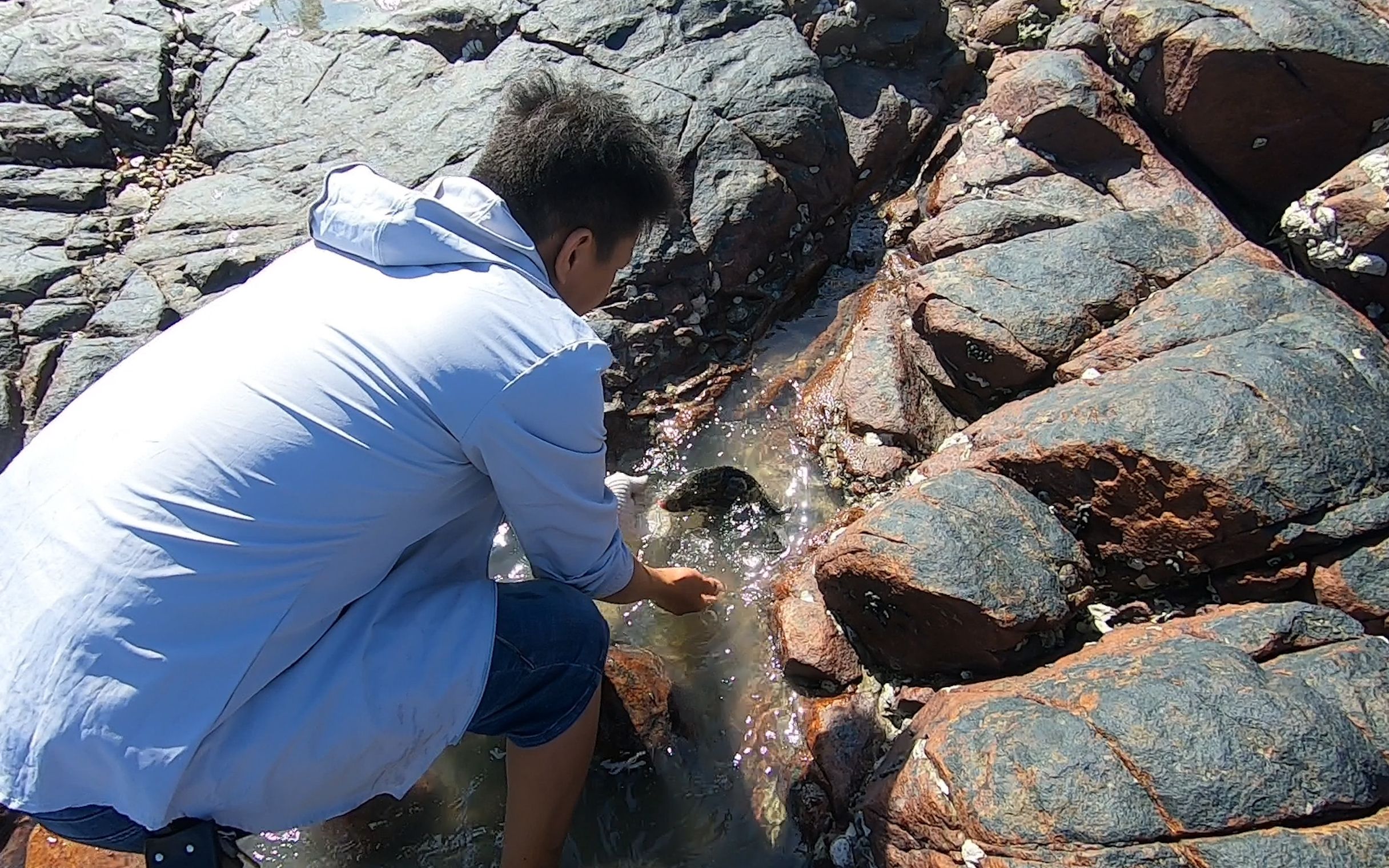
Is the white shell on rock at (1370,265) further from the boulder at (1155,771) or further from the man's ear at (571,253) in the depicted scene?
the man's ear at (571,253)

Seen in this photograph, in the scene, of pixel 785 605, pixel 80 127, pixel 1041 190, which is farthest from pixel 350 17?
pixel 785 605

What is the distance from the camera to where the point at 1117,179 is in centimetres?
454

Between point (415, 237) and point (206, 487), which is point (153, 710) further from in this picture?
point (415, 237)

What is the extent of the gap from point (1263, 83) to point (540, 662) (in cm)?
402

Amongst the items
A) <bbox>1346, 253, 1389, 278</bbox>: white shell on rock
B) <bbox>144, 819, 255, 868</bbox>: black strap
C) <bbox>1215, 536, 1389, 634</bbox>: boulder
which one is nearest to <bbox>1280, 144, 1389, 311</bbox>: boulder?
<bbox>1346, 253, 1389, 278</bbox>: white shell on rock

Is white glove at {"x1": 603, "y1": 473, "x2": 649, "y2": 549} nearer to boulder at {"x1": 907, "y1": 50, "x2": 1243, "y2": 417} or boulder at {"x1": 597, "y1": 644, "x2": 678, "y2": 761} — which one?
boulder at {"x1": 597, "y1": 644, "x2": 678, "y2": 761}

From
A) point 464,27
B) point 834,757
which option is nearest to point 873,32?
point 464,27

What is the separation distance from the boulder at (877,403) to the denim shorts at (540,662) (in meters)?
1.88

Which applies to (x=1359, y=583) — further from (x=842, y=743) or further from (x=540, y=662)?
(x=540, y=662)

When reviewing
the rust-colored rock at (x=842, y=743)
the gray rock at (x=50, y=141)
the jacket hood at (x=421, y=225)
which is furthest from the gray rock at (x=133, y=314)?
the rust-colored rock at (x=842, y=743)

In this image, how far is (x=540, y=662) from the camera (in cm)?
231

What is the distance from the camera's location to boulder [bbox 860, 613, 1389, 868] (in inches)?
82.0

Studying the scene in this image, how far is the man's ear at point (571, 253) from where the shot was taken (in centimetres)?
223

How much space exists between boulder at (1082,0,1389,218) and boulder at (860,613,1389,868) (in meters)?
2.69
